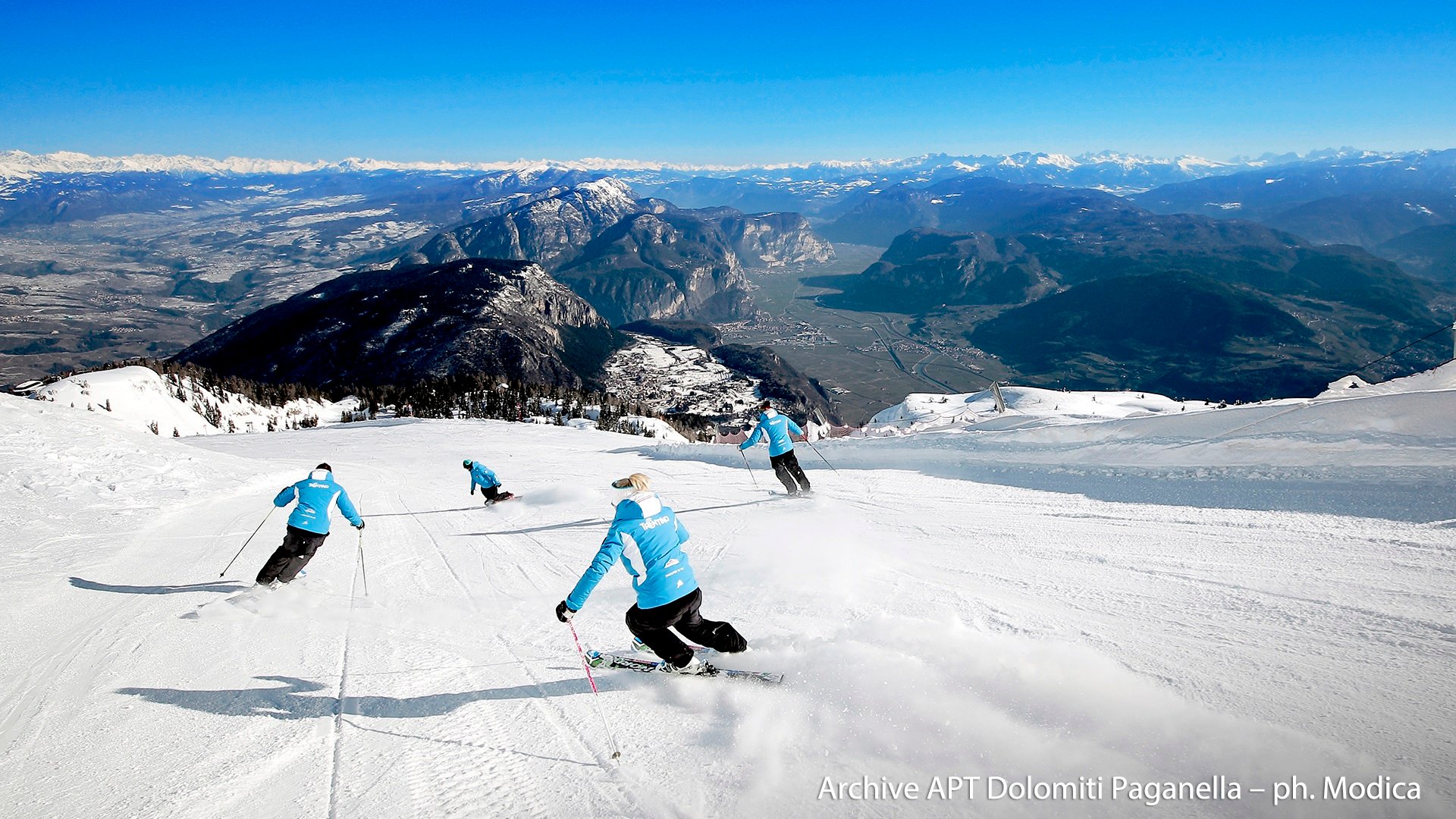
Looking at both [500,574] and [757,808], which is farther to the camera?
[500,574]

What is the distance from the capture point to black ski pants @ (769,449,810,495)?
1347 centimetres

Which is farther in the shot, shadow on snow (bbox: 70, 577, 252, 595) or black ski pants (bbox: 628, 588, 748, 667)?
shadow on snow (bbox: 70, 577, 252, 595)

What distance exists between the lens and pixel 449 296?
17675cm

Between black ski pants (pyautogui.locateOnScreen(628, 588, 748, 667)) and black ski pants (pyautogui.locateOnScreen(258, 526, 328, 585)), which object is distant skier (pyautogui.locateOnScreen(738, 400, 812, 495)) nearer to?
black ski pants (pyautogui.locateOnScreen(628, 588, 748, 667))

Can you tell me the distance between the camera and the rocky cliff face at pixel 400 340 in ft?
462

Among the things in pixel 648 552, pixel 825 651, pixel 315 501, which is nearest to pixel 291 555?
pixel 315 501


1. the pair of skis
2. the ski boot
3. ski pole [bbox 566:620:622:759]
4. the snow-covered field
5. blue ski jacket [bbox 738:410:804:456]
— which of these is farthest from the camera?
blue ski jacket [bbox 738:410:804:456]

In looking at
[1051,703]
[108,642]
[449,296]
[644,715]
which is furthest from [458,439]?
[449,296]

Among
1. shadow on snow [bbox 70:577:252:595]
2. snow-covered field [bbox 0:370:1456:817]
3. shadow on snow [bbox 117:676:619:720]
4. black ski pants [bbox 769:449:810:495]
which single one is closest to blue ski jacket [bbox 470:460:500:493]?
snow-covered field [bbox 0:370:1456:817]

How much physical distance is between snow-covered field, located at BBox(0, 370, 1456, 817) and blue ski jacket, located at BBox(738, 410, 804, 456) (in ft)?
4.13

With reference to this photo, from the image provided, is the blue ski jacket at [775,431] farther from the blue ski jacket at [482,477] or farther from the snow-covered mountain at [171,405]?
the snow-covered mountain at [171,405]

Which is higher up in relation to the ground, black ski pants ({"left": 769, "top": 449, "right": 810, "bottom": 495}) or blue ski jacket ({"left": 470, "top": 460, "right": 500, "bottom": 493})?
black ski pants ({"left": 769, "top": 449, "right": 810, "bottom": 495})

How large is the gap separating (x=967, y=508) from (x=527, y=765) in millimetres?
9485

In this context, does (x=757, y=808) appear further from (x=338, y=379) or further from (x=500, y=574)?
(x=338, y=379)
